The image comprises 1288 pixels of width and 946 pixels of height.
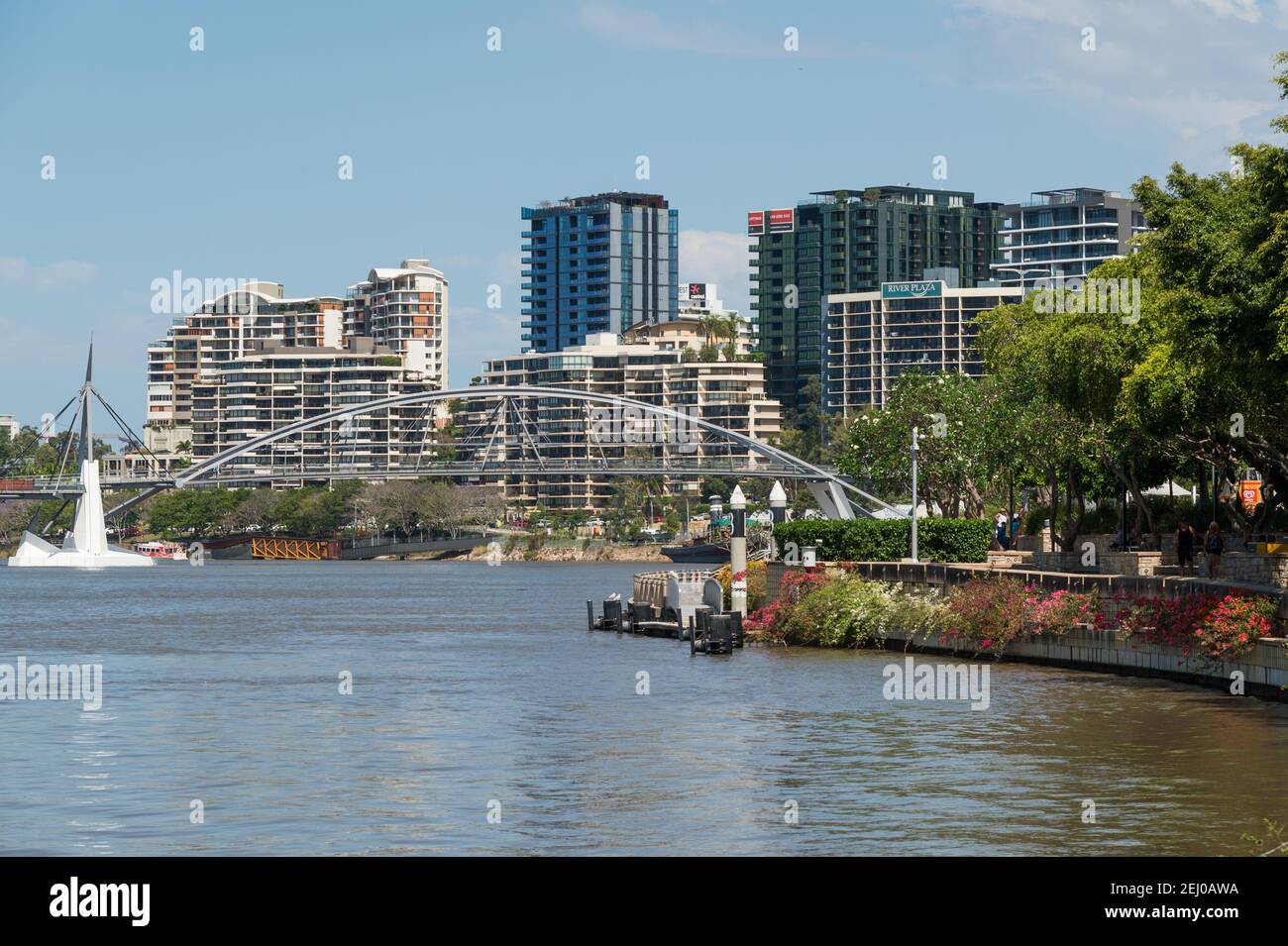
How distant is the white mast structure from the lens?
150750mm

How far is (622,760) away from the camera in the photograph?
1142 inches

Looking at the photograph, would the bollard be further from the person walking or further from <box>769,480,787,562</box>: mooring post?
the person walking

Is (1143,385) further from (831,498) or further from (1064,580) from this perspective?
(831,498)

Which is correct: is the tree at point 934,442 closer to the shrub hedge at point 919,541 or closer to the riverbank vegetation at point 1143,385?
the riverbank vegetation at point 1143,385

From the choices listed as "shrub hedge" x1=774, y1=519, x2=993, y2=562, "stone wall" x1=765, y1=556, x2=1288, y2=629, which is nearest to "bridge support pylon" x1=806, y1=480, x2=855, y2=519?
"shrub hedge" x1=774, y1=519, x2=993, y2=562

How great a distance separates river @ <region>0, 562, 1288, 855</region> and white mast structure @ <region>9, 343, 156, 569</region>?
323 ft

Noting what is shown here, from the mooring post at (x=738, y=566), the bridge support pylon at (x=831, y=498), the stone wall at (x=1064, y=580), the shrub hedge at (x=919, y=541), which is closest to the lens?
the stone wall at (x=1064, y=580)

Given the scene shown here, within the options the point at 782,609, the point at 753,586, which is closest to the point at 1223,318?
the point at 782,609

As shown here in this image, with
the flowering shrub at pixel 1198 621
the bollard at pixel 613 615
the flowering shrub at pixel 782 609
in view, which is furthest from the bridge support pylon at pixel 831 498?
the flowering shrub at pixel 1198 621

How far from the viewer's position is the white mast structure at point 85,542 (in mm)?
150750

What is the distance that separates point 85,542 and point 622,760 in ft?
447

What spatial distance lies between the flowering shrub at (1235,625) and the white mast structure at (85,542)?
12535 cm
